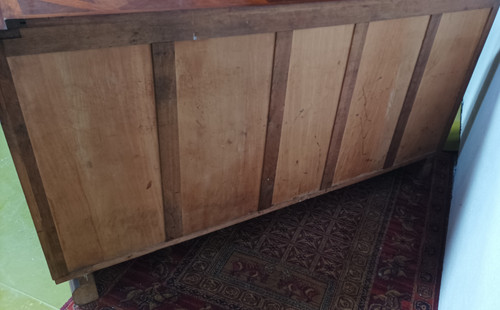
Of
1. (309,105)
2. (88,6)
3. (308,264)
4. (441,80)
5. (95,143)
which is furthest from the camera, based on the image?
(441,80)

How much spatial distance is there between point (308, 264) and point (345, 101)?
730 millimetres

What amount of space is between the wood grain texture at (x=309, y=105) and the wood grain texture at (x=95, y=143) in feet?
1.79

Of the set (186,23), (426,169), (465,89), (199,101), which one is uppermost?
(186,23)

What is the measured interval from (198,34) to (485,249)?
116cm

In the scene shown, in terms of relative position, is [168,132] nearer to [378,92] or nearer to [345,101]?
→ [345,101]

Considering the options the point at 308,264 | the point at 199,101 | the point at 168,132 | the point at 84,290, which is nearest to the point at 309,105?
the point at 199,101

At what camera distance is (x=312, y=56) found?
1.61 m

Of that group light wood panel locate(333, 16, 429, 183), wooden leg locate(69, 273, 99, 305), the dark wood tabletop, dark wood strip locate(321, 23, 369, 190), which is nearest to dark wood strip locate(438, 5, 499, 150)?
light wood panel locate(333, 16, 429, 183)

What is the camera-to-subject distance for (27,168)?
1.30 m

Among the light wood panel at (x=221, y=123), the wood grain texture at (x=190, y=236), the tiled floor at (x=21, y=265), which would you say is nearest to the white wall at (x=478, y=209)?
the wood grain texture at (x=190, y=236)

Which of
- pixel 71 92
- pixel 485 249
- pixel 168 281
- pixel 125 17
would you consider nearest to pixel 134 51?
pixel 125 17

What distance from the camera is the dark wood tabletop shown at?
1.14 m

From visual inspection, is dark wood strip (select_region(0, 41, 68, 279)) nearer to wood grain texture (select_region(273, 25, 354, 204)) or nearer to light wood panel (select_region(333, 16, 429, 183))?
wood grain texture (select_region(273, 25, 354, 204))

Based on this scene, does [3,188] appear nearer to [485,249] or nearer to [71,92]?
[71,92]
